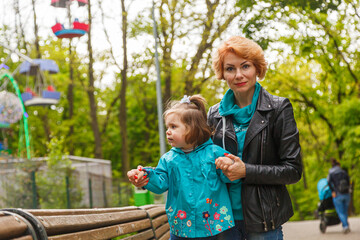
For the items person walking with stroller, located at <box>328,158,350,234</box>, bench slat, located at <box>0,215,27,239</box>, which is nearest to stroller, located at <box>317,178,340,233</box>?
person walking with stroller, located at <box>328,158,350,234</box>

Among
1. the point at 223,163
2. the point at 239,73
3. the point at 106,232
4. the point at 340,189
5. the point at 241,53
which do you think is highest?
the point at 241,53

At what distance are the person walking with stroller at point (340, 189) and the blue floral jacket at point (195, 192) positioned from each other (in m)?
11.0

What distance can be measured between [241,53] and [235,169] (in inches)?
25.1

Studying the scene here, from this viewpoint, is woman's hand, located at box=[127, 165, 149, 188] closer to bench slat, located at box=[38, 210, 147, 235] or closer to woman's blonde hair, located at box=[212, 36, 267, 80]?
bench slat, located at box=[38, 210, 147, 235]

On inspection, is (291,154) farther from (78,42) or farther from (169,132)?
(78,42)

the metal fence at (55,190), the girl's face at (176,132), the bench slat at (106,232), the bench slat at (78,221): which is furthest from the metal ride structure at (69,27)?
the girl's face at (176,132)

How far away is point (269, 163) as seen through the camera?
304 centimetres

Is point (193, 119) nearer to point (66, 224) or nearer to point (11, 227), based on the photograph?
point (66, 224)

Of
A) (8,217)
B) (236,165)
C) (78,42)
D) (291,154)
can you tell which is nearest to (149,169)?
(236,165)

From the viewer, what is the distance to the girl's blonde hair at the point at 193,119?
3.14 meters

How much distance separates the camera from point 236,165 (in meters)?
2.86

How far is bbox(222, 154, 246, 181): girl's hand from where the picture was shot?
9.37ft

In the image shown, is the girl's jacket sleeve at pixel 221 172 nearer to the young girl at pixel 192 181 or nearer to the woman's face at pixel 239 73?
the young girl at pixel 192 181

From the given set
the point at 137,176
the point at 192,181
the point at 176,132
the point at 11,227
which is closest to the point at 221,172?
the point at 192,181
